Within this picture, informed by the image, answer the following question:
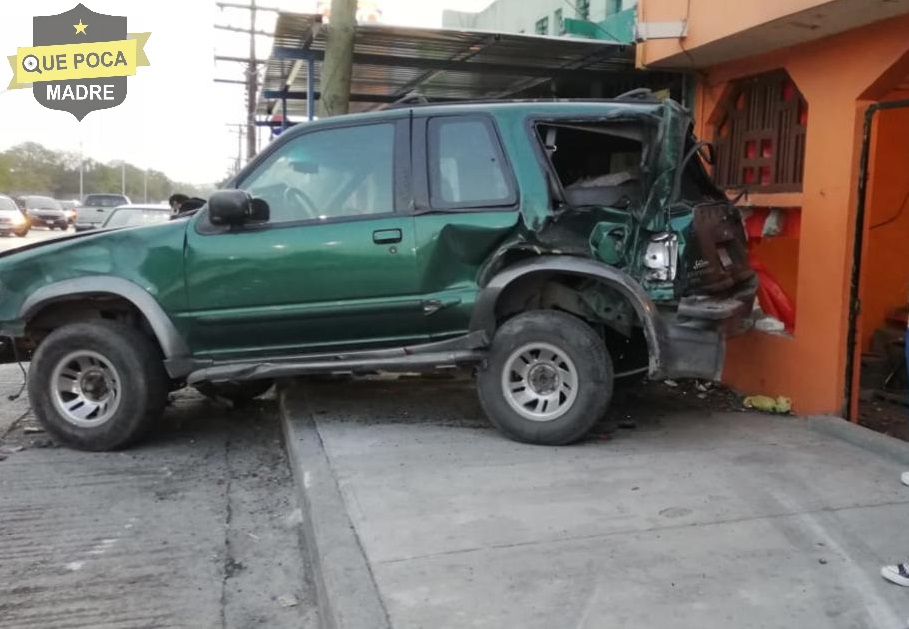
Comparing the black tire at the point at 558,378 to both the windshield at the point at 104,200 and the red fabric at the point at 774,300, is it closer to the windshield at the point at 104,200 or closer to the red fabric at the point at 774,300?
the red fabric at the point at 774,300

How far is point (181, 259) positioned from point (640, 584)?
11.6ft

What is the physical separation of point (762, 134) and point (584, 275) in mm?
2982

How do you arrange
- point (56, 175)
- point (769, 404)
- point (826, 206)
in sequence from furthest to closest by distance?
1. point (56, 175)
2. point (769, 404)
3. point (826, 206)

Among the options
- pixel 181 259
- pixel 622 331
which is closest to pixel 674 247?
pixel 622 331

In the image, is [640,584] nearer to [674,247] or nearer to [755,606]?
[755,606]

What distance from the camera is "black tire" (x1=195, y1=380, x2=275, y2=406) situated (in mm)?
6688

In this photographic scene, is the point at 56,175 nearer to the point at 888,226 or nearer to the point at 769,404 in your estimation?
the point at 888,226

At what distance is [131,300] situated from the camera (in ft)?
17.5

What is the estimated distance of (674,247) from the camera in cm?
509

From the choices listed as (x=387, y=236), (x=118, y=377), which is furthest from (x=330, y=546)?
(x=118, y=377)

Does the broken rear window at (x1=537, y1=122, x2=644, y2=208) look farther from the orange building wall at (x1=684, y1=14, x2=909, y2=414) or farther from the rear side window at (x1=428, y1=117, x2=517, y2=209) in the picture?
the orange building wall at (x1=684, y1=14, x2=909, y2=414)

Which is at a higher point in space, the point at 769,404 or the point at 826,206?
the point at 826,206

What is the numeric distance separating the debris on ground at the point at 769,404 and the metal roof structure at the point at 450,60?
13.1 ft

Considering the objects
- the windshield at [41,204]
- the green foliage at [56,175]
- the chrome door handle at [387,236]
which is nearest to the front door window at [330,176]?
the chrome door handle at [387,236]
